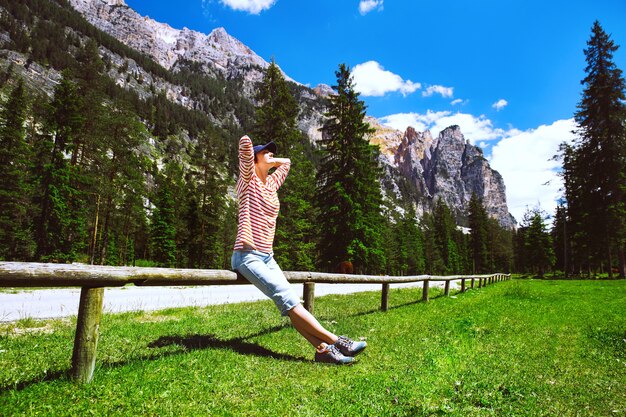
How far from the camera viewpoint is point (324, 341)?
4.18 meters

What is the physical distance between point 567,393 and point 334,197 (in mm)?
23105

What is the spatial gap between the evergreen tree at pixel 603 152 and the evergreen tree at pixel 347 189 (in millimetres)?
19133

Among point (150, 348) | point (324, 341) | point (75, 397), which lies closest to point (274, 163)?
point (324, 341)

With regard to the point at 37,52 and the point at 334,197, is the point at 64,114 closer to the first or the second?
the point at 334,197

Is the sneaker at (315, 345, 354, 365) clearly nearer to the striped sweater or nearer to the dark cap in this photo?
the striped sweater

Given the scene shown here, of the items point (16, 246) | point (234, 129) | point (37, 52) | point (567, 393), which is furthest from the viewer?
point (234, 129)

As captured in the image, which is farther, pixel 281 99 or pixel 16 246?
pixel 16 246

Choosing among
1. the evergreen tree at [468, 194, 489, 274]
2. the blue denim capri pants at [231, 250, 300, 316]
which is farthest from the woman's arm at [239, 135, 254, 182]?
the evergreen tree at [468, 194, 489, 274]

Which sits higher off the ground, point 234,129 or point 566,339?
point 234,129

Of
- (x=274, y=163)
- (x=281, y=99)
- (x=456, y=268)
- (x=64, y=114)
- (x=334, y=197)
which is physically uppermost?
(x=281, y=99)

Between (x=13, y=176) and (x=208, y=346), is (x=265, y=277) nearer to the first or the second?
(x=208, y=346)

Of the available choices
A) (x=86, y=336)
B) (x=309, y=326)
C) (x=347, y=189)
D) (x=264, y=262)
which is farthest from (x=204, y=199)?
(x=86, y=336)

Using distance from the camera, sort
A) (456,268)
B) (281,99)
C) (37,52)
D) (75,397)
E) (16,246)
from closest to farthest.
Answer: (75,397) < (281,99) < (16,246) < (456,268) < (37,52)

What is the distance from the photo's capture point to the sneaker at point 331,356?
403cm
